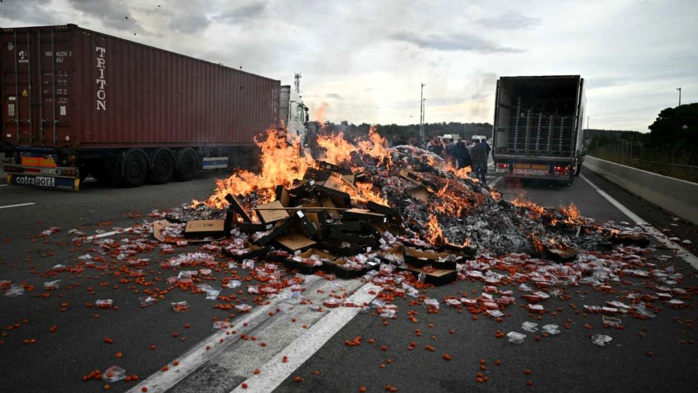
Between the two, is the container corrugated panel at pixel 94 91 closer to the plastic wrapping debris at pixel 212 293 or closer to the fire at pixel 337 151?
the fire at pixel 337 151

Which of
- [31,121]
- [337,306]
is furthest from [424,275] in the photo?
[31,121]

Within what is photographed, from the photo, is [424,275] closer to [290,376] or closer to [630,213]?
[290,376]

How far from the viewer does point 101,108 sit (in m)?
12.7

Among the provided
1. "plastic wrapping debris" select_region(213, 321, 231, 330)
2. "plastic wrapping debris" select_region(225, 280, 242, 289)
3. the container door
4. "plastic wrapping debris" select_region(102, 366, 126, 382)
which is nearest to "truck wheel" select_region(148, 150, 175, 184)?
the container door

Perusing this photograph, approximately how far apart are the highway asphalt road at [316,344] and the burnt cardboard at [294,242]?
36.7 inches

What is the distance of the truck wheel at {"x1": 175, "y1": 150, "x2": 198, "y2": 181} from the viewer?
16000 mm

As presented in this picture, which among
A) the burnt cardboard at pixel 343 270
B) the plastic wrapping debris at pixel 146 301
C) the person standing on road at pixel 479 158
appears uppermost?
the person standing on road at pixel 479 158

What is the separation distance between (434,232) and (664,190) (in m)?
9.14

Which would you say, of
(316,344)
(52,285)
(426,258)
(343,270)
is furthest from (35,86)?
(316,344)

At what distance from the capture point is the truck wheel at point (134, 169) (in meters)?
13.7

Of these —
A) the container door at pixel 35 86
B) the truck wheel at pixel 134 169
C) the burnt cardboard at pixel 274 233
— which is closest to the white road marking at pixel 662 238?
the burnt cardboard at pixel 274 233

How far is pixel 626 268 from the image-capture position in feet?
A: 20.2

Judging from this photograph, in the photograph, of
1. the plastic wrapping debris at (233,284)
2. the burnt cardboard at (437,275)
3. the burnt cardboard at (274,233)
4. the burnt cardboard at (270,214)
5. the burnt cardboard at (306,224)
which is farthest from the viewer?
the burnt cardboard at (270,214)

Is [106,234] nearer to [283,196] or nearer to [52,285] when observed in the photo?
[52,285]
